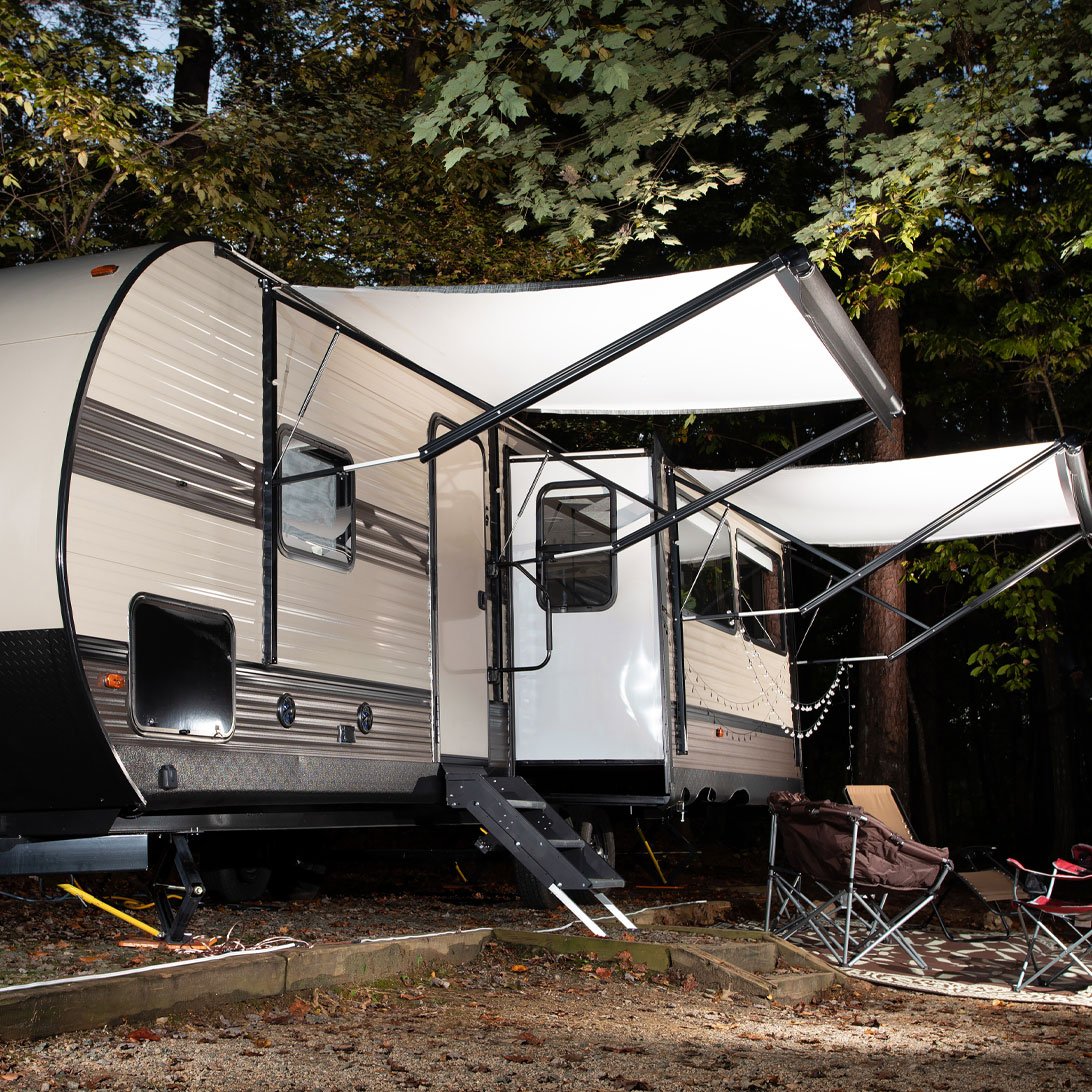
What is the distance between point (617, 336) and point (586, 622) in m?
2.43

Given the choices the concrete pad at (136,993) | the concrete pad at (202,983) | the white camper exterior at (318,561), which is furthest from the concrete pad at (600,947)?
the concrete pad at (136,993)

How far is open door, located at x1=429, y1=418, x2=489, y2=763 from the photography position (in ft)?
22.8

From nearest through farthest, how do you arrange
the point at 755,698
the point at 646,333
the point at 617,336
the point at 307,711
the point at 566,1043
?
the point at 566,1043 < the point at 646,333 < the point at 307,711 < the point at 617,336 < the point at 755,698

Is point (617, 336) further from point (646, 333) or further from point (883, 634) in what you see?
point (883, 634)

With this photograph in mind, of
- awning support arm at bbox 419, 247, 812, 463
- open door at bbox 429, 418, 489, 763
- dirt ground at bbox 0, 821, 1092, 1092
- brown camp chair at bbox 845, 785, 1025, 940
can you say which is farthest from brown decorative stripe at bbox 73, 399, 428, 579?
brown camp chair at bbox 845, 785, 1025, 940

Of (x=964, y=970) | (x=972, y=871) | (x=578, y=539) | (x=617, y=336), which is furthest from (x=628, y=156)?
(x=964, y=970)

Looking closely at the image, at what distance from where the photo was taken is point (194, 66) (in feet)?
43.2

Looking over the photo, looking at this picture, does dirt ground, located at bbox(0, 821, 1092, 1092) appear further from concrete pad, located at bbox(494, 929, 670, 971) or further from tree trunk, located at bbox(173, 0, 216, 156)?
tree trunk, located at bbox(173, 0, 216, 156)

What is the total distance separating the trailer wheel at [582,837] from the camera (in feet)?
26.2

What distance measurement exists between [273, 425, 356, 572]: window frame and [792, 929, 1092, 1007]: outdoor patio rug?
3.15m

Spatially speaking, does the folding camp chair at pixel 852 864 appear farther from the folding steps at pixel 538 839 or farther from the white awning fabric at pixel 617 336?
the white awning fabric at pixel 617 336

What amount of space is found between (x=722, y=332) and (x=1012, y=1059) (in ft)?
9.87

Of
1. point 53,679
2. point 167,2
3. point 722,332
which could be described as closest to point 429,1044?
point 53,679

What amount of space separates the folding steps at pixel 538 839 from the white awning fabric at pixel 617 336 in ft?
6.35
